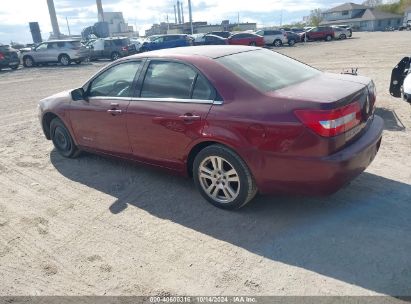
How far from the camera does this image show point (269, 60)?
4.22m

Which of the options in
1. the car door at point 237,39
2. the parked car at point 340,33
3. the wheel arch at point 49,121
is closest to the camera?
the wheel arch at point 49,121

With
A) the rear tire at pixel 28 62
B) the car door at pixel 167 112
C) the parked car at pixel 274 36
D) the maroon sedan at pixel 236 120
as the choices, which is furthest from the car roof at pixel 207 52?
the parked car at pixel 274 36

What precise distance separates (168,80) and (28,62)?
23994 mm

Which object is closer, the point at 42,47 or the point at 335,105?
the point at 335,105

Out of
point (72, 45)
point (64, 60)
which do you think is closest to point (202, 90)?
point (72, 45)

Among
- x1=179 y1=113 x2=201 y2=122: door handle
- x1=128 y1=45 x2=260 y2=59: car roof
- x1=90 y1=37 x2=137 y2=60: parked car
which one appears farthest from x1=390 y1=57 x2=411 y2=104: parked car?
x1=90 y1=37 x2=137 y2=60: parked car

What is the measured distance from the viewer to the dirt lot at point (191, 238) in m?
2.87

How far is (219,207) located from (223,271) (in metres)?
1.01

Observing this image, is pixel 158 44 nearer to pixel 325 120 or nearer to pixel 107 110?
pixel 107 110

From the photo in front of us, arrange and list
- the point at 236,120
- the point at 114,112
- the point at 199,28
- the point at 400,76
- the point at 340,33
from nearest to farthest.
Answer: the point at 236,120, the point at 114,112, the point at 400,76, the point at 340,33, the point at 199,28

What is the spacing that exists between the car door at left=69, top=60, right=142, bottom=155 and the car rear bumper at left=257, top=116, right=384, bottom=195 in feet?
6.45

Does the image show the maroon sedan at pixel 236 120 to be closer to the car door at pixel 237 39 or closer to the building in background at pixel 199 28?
the car door at pixel 237 39

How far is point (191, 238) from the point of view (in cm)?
347

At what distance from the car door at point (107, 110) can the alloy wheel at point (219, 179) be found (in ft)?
3.90
